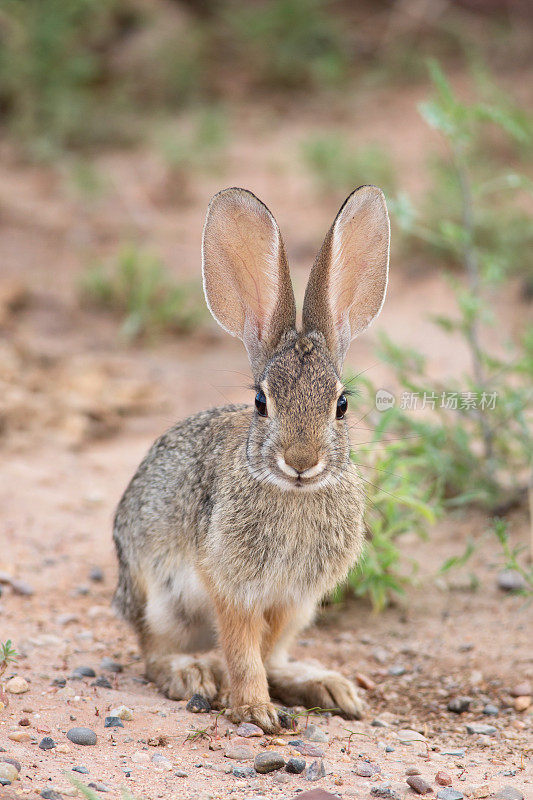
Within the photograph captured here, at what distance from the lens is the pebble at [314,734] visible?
3.65 m

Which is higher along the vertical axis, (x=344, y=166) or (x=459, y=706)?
(x=344, y=166)

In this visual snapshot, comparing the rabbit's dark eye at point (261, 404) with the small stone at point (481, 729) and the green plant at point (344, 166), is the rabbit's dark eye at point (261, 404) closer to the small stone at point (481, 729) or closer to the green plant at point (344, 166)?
the small stone at point (481, 729)

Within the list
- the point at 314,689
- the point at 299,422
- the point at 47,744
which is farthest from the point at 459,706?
the point at 47,744

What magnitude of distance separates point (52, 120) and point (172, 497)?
23.4ft

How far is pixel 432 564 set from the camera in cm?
523

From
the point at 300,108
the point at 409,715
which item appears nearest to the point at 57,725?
the point at 409,715

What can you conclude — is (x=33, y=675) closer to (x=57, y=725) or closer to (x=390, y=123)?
(x=57, y=725)

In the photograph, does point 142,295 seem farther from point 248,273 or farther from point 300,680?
point 300,680

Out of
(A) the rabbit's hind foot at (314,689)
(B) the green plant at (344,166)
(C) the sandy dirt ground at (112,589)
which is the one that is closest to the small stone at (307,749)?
(C) the sandy dirt ground at (112,589)

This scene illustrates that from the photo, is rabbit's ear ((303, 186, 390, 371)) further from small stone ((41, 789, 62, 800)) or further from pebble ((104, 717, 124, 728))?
small stone ((41, 789, 62, 800))

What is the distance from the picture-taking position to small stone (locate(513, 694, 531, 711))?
411cm

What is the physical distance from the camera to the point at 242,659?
378cm

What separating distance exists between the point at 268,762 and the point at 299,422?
111 cm

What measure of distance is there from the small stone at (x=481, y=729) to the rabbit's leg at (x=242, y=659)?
0.78m
